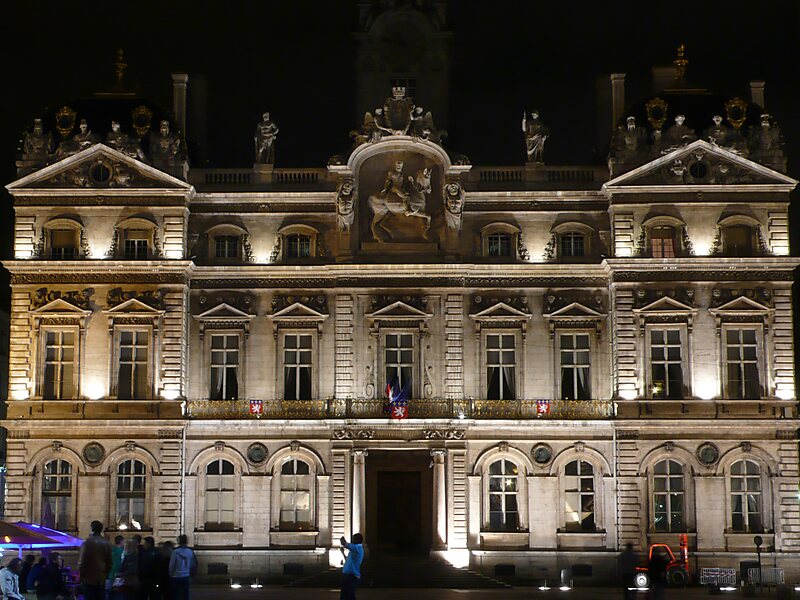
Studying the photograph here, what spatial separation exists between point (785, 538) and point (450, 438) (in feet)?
41.6

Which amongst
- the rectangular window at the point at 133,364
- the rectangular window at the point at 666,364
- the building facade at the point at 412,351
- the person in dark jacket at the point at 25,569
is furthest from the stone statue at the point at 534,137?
the person in dark jacket at the point at 25,569

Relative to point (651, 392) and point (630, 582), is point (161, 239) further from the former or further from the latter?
point (630, 582)

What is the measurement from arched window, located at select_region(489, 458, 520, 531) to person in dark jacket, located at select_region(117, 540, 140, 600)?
23.4m

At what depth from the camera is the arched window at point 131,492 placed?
168 feet

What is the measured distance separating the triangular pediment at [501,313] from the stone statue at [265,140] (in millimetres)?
10201

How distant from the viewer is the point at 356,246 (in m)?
52.9

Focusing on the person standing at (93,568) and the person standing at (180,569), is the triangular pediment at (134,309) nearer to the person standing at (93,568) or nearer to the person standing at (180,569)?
the person standing at (180,569)

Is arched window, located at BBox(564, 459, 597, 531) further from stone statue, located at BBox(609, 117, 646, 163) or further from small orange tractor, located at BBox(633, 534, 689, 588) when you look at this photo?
stone statue, located at BBox(609, 117, 646, 163)

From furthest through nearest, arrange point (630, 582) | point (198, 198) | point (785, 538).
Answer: point (198, 198) → point (785, 538) → point (630, 582)

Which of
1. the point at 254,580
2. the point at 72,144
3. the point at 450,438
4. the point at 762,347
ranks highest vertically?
the point at 72,144

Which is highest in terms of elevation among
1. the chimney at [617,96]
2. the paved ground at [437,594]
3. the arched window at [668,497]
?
the chimney at [617,96]

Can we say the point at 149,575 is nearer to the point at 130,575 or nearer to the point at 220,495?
the point at 130,575

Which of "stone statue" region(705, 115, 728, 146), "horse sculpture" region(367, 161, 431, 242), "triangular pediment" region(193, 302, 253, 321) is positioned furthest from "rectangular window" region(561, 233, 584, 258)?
"triangular pediment" region(193, 302, 253, 321)

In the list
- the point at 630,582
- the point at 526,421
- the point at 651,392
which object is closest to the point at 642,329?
the point at 651,392
